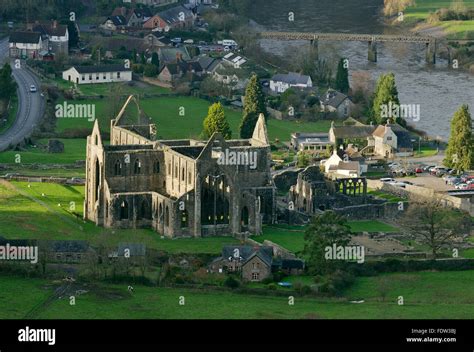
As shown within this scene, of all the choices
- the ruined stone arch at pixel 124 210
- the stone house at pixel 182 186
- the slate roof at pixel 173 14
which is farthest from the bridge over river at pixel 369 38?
the ruined stone arch at pixel 124 210

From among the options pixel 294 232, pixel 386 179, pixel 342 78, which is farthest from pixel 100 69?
pixel 294 232

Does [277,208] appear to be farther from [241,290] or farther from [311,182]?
[241,290]

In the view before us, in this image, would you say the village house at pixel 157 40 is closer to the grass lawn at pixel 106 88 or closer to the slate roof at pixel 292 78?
the grass lawn at pixel 106 88

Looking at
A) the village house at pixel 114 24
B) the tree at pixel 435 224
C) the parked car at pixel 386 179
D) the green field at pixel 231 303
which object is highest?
the village house at pixel 114 24

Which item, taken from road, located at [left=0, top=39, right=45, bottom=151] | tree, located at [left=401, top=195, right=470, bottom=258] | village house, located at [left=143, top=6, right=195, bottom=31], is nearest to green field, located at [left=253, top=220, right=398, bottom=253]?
tree, located at [left=401, top=195, right=470, bottom=258]

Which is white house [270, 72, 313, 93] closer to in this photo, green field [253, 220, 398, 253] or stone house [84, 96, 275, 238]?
stone house [84, 96, 275, 238]
